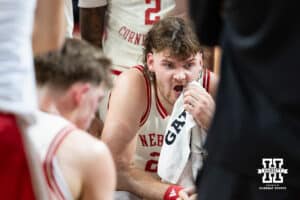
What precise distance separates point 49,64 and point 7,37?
0.43m

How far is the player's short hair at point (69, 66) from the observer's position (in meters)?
1.74

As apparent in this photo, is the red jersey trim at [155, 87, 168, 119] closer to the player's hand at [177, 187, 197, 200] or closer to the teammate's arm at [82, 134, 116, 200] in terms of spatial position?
the player's hand at [177, 187, 197, 200]

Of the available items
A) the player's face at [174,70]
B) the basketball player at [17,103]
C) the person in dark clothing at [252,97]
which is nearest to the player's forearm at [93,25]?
the player's face at [174,70]

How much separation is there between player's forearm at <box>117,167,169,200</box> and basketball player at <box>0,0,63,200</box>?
3.76ft

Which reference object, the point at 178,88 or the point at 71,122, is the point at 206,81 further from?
the point at 71,122

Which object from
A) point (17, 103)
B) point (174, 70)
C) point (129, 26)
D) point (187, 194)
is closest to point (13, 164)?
point (17, 103)

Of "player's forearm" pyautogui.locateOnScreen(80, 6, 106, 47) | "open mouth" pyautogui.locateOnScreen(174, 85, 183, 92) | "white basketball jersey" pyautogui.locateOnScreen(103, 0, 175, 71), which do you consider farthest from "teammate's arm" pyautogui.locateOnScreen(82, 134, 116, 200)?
"player's forearm" pyautogui.locateOnScreen(80, 6, 106, 47)

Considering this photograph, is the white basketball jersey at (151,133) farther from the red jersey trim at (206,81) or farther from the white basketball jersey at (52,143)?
the white basketball jersey at (52,143)

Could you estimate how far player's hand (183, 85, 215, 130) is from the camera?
2.47 m

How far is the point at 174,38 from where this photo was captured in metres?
2.60

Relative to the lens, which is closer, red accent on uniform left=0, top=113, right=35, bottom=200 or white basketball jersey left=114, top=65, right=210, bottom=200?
red accent on uniform left=0, top=113, right=35, bottom=200

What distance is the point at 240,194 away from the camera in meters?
1.25

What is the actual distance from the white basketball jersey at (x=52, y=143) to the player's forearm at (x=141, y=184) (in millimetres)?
868

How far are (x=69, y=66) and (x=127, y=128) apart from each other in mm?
911
